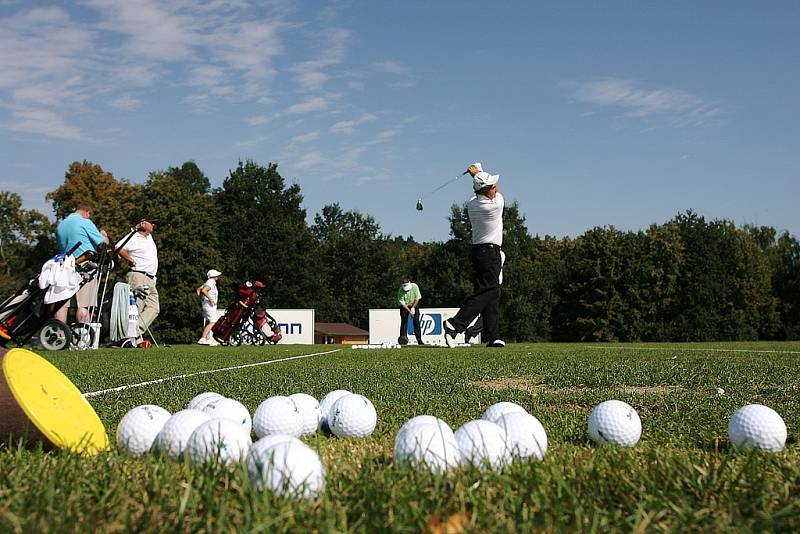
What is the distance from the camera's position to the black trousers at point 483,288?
12.3 metres

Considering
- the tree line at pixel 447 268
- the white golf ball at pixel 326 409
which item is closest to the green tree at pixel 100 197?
the tree line at pixel 447 268

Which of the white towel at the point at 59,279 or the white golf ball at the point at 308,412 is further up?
the white towel at the point at 59,279

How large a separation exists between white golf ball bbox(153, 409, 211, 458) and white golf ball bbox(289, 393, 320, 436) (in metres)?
0.71

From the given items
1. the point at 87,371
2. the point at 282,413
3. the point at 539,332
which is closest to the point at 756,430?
the point at 282,413

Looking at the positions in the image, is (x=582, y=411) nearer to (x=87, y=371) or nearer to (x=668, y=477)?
(x=668, y=477)

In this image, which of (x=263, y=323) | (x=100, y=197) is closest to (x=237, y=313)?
(x=263, y=323)

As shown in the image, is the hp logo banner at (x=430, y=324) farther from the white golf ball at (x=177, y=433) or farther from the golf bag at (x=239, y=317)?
the white golf ball at (x=177, y=433)

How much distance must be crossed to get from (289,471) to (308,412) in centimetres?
152

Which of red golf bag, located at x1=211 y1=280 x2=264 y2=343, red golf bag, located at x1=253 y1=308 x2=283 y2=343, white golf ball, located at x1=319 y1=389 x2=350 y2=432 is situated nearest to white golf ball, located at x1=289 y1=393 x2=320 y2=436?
white golf ball, located at x1=319 y1=389 x2=350 y2=432

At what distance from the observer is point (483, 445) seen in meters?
2.46

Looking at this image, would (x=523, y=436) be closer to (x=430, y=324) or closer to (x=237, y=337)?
(x=237, y=337)

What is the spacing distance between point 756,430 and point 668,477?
1.03 metres

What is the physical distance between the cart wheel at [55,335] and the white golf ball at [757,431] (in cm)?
1180

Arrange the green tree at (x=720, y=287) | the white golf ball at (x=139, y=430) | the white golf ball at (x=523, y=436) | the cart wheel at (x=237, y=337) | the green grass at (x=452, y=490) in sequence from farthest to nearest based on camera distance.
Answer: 1. the green tree at (x=720, y=287)
2. the cart wheel at (x=237, y=337)
3. the white golf ball at (x=139, y=430)
4. the white golf ball at (x=523, y=436)
5. the green grass at (x=452, y=490)
